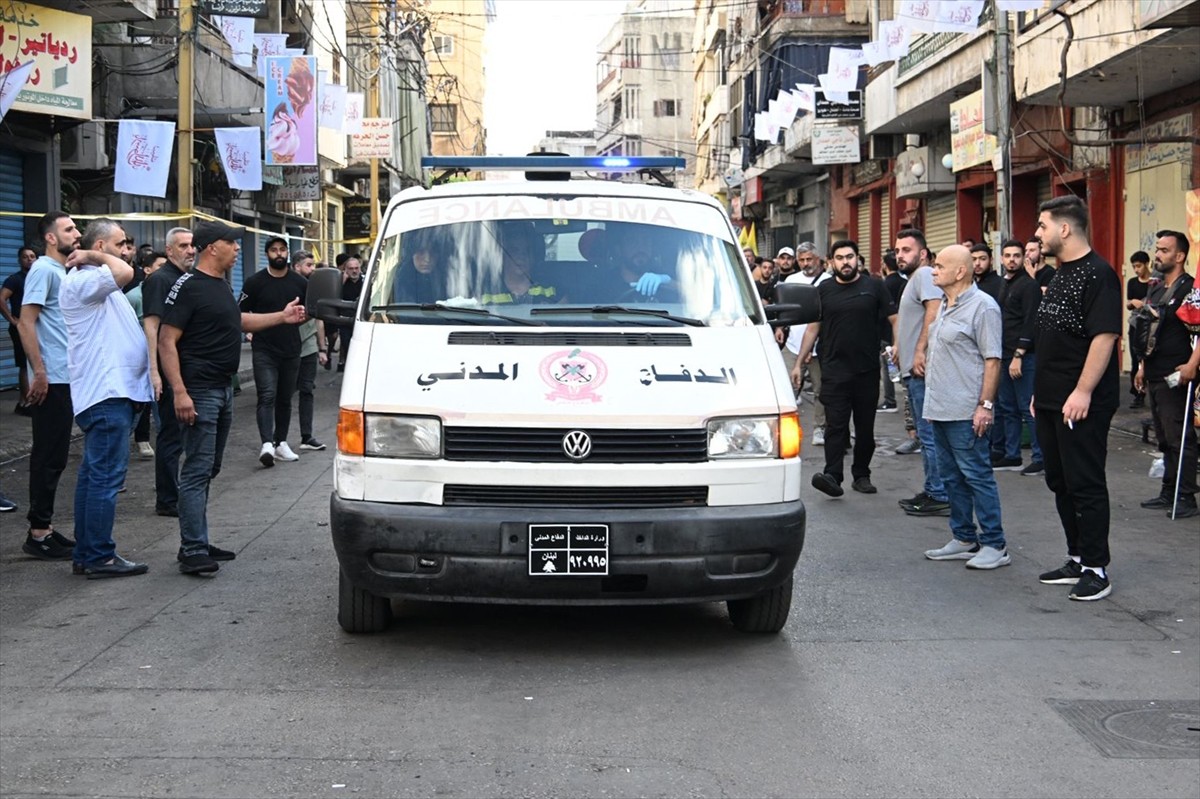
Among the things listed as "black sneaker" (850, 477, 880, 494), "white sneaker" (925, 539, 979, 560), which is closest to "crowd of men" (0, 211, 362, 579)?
"white sneaker" (925, 539, 979, 560)

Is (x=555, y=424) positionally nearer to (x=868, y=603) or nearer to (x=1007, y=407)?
(x=868, y=603)

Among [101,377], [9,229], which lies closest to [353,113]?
[9,229]

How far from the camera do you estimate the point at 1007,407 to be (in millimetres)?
12195

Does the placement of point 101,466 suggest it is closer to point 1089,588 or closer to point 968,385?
point 968,385

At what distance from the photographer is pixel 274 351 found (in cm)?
1250

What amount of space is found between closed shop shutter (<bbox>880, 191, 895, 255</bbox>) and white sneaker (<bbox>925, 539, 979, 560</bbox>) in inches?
1054

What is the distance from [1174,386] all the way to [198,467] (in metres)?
6.68

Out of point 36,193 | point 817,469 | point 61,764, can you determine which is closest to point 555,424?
point 61,764

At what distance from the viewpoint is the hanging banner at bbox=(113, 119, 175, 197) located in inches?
720

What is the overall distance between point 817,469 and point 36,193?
12.9 meters

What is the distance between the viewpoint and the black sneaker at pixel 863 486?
10.9 metres

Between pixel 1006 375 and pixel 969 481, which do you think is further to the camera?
pixel 1006 375

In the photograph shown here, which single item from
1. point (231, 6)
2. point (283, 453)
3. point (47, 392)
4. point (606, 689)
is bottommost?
point (606, 689)

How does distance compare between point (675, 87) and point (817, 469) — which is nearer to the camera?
point (817, 469)
